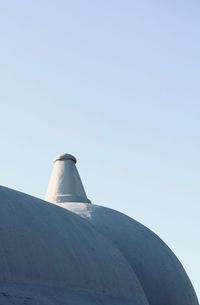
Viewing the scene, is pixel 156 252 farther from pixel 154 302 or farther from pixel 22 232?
pixel 22 232

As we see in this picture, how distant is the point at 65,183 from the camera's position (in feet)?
47.6

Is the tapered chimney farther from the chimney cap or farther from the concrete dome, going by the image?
the concrete dome

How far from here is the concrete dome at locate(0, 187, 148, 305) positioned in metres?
6.72

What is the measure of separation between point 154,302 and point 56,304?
5482 millimetres

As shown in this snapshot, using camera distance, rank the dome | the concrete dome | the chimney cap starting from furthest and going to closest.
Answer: the chimney cap, the dome, the concrete dome

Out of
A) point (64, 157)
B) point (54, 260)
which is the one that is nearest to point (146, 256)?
point (64, 157)

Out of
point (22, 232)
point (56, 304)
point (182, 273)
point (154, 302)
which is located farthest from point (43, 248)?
point (182, 273)

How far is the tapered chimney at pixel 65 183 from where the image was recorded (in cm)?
1409

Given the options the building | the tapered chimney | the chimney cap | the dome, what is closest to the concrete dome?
the building

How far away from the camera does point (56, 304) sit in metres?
6.79

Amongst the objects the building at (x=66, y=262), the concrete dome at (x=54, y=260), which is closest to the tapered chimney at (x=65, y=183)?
the building at (x=66, y=262)

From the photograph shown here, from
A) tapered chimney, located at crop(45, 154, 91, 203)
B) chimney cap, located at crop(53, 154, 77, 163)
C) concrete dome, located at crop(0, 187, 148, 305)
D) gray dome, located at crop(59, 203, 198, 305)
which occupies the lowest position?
concrete dome, located at crop(0, 187, 148, 305)

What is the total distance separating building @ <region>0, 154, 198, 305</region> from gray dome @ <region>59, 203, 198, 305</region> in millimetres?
20

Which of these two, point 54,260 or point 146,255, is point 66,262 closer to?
point 54,260
